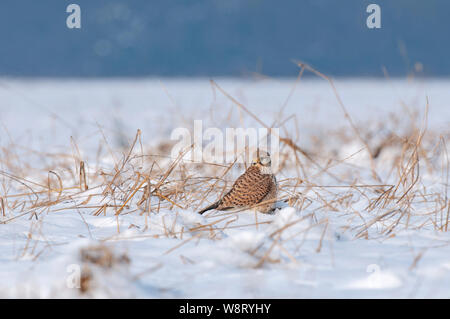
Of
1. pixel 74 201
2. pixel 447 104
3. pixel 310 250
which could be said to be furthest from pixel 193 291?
pixel 447 104

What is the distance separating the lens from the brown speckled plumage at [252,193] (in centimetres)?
238

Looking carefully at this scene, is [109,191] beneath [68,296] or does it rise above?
above

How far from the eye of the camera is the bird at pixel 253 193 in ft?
7.82

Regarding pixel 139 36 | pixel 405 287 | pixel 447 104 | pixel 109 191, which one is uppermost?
pixel 139 36

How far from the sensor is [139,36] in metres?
104

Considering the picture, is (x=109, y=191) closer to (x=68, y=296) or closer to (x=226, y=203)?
(x=226, y=203)

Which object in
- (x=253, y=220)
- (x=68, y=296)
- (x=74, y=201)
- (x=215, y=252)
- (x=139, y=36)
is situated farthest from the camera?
(x=139, y=36)

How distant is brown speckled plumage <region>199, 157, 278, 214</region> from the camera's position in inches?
93.9

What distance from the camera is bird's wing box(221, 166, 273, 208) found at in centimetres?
238

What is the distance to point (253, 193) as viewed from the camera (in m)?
2.39

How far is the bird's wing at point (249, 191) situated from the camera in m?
2.38

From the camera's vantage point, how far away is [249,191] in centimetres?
239

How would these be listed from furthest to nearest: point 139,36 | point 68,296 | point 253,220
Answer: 1. point 139,36
2. point 253,220
3. point 68,296

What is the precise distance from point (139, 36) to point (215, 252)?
106792 mm
